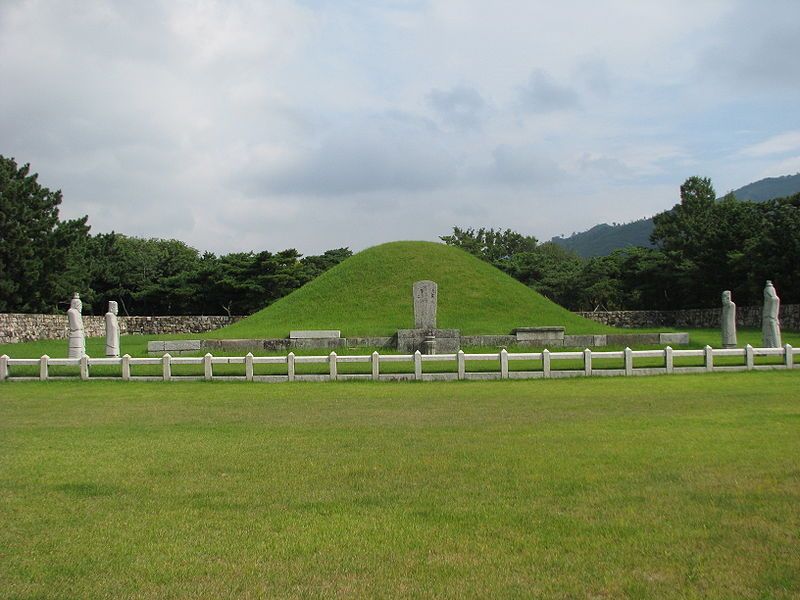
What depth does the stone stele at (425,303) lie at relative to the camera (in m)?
26.8

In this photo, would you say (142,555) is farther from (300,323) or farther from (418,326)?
A: (300,323)

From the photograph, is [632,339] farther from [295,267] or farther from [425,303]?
[295,267]

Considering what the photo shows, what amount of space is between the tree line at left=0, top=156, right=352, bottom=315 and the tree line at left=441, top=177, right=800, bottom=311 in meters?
19.9

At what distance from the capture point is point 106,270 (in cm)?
5684

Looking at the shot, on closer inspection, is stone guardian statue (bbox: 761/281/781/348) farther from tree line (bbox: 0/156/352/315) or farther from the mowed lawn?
tree line (bbox: 0/156/352/315)

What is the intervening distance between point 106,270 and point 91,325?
1178 centimetres

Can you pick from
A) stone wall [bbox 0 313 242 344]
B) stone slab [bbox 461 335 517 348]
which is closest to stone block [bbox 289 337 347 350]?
stone slab [bbox 461 335 517 348]

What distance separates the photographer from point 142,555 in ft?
17.2

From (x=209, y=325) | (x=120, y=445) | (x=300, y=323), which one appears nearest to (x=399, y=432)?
(x=120, y=445)

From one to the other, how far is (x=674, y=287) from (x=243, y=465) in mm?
55492

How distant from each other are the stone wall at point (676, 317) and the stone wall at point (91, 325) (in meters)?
28.3

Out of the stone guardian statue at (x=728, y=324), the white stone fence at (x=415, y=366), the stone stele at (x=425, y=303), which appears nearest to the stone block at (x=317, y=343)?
the stone stele at (x=425, y=303)

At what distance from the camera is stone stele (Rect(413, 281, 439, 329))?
1057 inches

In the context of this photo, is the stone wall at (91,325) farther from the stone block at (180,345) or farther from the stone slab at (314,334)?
the stone slab at (314,334)
